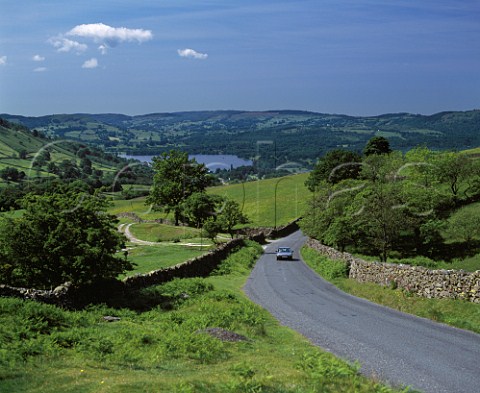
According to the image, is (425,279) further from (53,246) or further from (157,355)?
(53,246)

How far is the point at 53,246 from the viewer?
2658 centimetres

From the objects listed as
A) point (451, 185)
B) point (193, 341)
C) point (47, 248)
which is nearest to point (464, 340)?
point (193, 341)

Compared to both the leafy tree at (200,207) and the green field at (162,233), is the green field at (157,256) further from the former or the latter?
the leafy tree at (200,207)

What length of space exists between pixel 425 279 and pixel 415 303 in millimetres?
1477

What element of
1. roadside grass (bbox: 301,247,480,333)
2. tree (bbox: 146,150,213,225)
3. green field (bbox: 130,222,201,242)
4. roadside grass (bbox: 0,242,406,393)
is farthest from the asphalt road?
tree (bbox: 146,150,213,225)

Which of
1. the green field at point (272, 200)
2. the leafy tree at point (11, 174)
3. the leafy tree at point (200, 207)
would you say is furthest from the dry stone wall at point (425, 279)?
the leafy tree at point (11, 174)

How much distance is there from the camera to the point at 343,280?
135 ft

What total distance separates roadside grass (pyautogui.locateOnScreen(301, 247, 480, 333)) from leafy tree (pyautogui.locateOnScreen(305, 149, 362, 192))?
2687 inches

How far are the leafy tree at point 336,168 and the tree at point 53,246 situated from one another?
278ft

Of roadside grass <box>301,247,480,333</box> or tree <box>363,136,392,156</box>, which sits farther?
tree <box>363,136,392,156</box>

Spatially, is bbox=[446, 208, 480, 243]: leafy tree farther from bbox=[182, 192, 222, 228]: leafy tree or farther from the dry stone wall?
bbox=[182, 192, 222, 228]: leafy tree

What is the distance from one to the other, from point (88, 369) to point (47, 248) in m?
13.0

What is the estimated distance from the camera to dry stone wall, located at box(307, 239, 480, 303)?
1041 inches

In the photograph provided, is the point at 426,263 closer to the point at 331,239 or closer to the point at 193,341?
the point at 331,239
